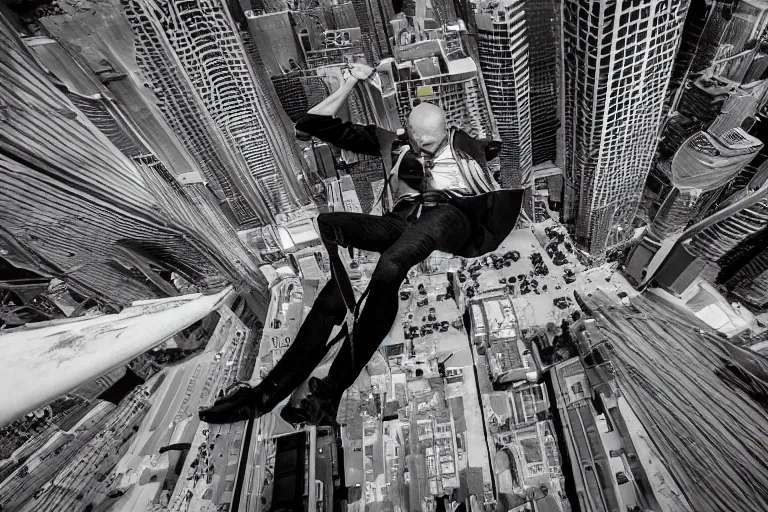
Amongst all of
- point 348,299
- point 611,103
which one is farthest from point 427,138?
point 611,103

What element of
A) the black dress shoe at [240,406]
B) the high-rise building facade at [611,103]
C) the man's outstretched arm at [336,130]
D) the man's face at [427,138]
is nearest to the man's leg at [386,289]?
the black dress shoe at [240,406]

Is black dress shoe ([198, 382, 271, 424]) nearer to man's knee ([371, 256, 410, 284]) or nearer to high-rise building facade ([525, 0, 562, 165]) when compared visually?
man's knee ([371, 256, 410, 284])

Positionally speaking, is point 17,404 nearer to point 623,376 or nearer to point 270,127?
point 270,127

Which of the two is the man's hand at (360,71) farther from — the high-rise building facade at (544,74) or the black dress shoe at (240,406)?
the black dress shoe at (240,406)

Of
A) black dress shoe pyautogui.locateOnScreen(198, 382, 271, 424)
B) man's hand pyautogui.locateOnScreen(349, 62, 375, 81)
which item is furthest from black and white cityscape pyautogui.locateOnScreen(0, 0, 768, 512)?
man's hand pyautogui.locateOnScreen(349, 62, 375, 81)

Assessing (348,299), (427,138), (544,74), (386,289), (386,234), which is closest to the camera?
(386,289)

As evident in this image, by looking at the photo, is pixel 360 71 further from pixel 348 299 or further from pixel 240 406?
pixel 240 406

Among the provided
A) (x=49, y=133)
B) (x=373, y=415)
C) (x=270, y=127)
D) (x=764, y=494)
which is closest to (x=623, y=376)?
(x=764, y=494)
